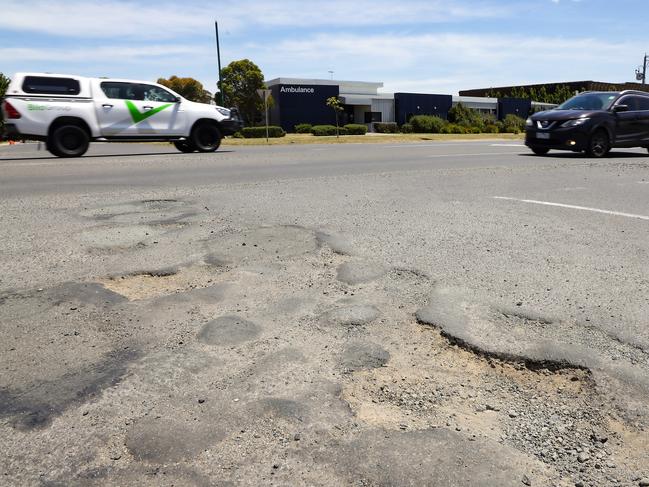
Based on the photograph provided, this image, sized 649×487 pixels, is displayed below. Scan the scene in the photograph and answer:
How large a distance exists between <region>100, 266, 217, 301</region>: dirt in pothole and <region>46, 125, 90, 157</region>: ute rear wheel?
1054cm

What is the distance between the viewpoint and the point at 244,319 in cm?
335

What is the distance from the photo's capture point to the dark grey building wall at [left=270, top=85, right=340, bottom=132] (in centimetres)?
5619

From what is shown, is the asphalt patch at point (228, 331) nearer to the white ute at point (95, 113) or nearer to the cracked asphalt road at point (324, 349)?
the cracked asphalt road at point (324, 349)

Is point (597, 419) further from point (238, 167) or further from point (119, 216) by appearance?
point (238, 167)

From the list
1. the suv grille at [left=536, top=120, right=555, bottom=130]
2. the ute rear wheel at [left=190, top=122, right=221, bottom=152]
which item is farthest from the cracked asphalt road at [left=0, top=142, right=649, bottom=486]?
the ute rear wheel at [left=190, top=122, right=221, bottom=152]

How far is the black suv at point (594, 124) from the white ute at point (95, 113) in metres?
8.23

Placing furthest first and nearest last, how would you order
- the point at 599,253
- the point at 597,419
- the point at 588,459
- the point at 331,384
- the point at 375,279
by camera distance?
the point at 599,253 → the point at 375,279 → the point at 331,384 → the point at 597,419 → the point at 588,459

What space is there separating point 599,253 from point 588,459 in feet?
9.95

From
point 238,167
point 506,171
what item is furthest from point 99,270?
point 506,171

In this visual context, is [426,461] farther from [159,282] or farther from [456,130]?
[456,130]

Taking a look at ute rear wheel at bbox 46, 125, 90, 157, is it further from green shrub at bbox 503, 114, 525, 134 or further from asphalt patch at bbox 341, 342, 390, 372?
green shrub at bbox 503, 114, 525, 134

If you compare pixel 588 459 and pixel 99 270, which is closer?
pixel 588 459

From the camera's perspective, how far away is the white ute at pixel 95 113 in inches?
494

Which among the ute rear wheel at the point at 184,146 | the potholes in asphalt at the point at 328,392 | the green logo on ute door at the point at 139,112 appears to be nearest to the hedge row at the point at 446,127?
the ute rear wheel at the point at 184,146
